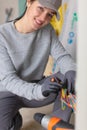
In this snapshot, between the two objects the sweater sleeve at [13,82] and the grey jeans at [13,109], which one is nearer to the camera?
the sweater sleeve at [13,82]

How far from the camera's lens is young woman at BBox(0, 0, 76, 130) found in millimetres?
1104

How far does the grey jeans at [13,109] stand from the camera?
4.03ft

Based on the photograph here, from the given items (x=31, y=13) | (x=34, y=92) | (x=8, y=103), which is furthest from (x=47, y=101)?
(x=31, y=13)

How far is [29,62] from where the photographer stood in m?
1.32

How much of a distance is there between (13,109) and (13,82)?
21 centimetres

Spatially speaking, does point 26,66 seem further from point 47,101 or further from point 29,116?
point 29,116

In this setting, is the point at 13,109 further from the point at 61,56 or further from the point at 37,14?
the point at 37,14

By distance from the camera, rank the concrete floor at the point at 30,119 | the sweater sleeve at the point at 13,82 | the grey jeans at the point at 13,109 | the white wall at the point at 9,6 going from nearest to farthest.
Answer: the sweater sleeve at the point at 13,82, the grey jeans at the point at 13,109, the concrete floor at the point at 30,119, the white wall at the point at 9,6

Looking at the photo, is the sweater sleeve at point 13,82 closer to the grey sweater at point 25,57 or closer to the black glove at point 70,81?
the grey sweater at point 25,57
